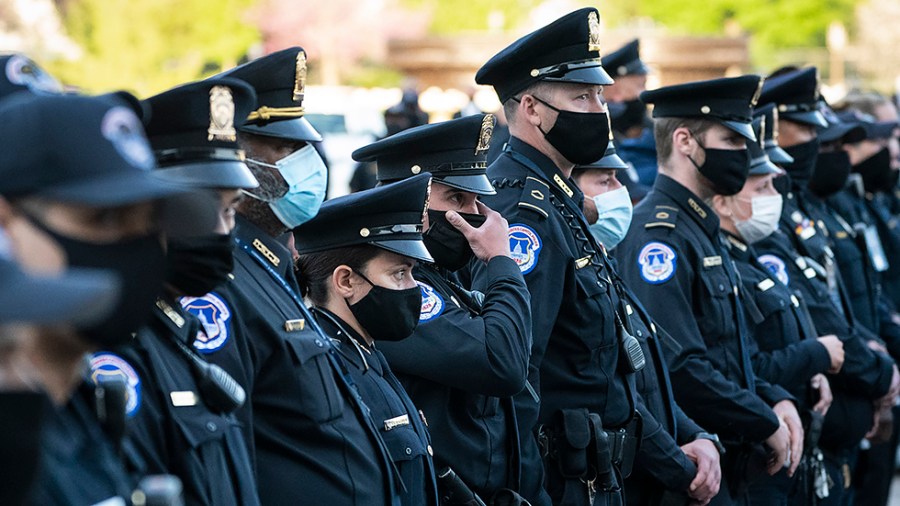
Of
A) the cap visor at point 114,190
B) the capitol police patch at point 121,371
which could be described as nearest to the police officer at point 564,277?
the capitol police patch at point 121,371

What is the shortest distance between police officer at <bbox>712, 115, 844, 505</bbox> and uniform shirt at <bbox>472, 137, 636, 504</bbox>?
178 centimetres

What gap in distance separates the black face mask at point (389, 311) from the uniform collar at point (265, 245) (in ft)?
1.05

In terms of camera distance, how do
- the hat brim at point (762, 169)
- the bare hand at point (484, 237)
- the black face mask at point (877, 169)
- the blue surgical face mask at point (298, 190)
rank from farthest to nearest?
the black face mask at point (877, 169) → the hat brim at point (762, 169) → the bare hand at point (484, 237) → the blue surgical face mask at point (298, 190)

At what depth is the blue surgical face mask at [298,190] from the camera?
169 inches

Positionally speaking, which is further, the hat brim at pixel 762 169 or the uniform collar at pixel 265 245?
the hat brim at pixel 762 169

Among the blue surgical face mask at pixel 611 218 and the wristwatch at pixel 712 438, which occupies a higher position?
the blue surgical face mask at pixel 611 218

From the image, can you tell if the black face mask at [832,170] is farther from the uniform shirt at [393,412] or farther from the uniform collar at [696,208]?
the uniform shirt at [393,412]

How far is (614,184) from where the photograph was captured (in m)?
6.56

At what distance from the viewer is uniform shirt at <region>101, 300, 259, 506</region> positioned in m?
3.27

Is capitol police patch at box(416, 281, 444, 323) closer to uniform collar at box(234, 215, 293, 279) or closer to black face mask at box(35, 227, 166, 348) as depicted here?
uniform collar at box(234, 215, 293, 279)

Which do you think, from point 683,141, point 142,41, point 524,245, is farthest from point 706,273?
point 142,41

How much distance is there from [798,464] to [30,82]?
5.01m

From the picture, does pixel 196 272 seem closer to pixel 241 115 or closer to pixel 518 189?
pixel 241 115

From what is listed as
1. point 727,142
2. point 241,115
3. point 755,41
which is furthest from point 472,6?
point 241,115
